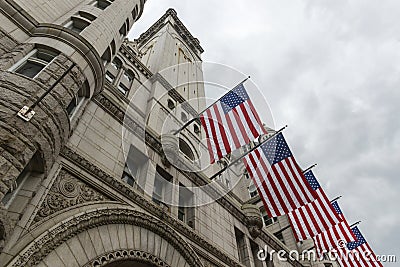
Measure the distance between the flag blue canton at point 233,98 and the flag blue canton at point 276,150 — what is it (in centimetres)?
306

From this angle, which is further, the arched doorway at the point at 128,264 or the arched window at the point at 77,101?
the arched window at the point at 77,101

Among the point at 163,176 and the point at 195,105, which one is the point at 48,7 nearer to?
the point at 163,176

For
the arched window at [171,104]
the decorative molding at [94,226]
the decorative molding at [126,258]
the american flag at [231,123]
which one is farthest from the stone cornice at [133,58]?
the decorative molding at [126,258]

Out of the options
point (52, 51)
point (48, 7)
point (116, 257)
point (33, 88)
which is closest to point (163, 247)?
point (116, 257)

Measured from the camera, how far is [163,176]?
1415 centimetres

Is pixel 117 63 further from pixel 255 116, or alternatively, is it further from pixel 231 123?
pixel 255 116

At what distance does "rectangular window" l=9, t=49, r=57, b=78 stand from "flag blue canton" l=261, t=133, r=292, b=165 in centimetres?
1200

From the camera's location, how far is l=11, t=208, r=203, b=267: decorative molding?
6875 mm

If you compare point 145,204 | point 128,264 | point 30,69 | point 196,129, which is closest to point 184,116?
point 196,129

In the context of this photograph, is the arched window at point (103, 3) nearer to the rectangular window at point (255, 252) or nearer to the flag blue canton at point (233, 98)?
the flag blue canton at point (233, 98)

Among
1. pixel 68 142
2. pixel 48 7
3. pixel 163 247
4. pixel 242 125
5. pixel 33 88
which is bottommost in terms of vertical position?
pixel 163 247

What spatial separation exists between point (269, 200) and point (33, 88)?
1218cm

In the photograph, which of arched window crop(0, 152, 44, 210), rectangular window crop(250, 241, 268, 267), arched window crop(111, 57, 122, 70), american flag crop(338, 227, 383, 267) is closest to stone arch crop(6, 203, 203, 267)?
arched window crop(0, 152, 44, 210)

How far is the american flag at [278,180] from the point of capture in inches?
616
